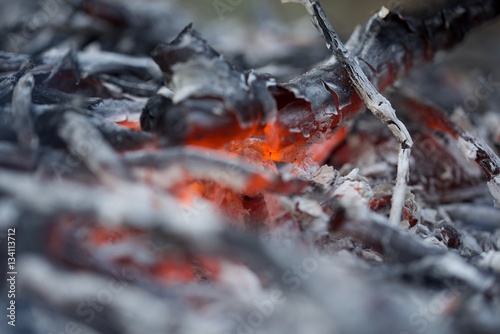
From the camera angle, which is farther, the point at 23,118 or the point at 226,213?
the point at 226,213

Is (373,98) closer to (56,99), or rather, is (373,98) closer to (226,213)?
(226,213)

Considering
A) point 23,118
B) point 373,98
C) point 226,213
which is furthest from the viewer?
point 373,98

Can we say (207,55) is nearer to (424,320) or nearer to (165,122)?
(165,122)

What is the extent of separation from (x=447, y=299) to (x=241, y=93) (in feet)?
1.49

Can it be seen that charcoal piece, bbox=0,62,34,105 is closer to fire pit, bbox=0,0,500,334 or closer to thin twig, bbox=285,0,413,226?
fire pit, bbox=0,0,500,334

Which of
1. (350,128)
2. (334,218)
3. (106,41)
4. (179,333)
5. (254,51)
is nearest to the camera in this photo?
(179,333)

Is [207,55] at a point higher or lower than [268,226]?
higher

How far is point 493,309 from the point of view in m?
0.70

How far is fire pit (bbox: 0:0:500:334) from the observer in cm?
69

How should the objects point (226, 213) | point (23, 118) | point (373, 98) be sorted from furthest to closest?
point (373, 98)
point (226, 213)
point (23, 118)

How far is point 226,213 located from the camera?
0.95m

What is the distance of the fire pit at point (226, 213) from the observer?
2.25 feet

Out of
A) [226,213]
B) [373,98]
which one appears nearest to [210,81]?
[226,213]

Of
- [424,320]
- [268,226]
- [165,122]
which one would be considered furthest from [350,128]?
[424,320]
